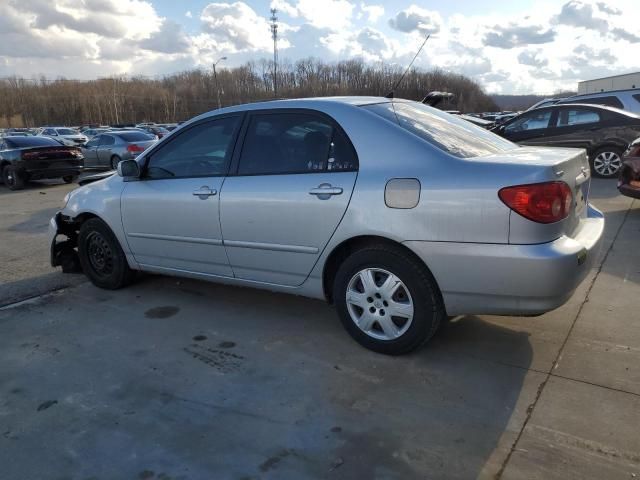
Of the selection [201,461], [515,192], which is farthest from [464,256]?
[201,461]

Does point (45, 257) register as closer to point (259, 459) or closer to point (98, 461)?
point (98, 461)

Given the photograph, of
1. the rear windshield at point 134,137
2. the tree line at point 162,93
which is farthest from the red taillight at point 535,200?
the tree line at point 162,93

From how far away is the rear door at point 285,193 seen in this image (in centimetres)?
349

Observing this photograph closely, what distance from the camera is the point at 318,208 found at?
3.50m

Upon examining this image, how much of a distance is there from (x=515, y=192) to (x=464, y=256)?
46 cm

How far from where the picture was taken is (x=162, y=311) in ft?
14.8

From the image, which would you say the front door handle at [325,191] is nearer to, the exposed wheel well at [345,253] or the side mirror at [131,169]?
the exposed wheel well at [345,253]

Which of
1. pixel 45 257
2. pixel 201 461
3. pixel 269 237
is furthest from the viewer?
pixel 45 257

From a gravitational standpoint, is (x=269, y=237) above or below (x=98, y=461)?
above

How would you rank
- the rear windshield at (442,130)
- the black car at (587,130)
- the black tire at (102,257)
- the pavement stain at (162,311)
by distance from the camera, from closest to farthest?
the rear windshield at (442,130), the pavement stain at (162,311), the black tire at (102,257), the black car at (587,130)

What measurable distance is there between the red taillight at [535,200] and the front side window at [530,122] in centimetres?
940

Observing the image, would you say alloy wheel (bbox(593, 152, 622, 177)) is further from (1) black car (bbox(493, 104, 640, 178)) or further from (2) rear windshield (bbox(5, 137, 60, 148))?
(2) rear windshield (bbox(5, 137, 60, 148))

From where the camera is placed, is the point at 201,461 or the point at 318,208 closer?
the point at 201,461

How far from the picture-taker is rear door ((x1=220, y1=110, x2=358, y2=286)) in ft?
11.5
